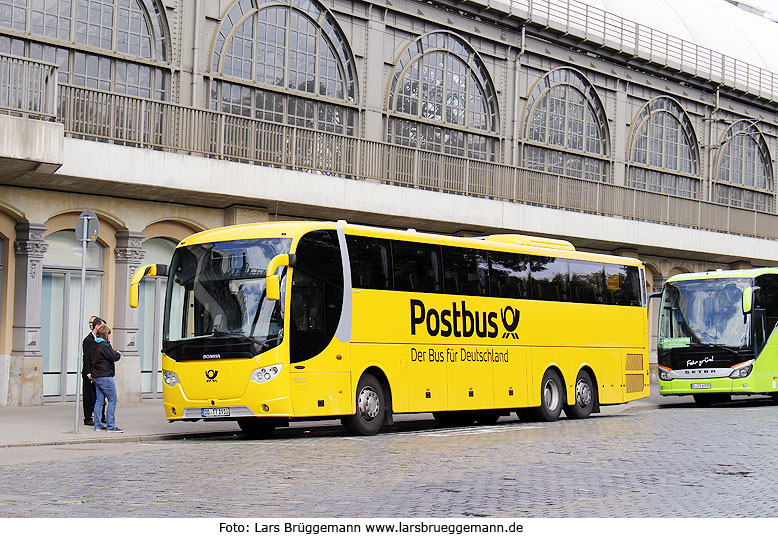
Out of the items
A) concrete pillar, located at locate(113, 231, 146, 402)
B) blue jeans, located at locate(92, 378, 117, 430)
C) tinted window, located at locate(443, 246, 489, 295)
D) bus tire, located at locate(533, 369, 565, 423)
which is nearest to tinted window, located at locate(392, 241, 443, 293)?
tinted window, located at locate(443, 246, 489, 295)

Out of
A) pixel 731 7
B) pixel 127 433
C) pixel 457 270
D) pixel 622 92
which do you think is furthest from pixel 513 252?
pixel 731 7

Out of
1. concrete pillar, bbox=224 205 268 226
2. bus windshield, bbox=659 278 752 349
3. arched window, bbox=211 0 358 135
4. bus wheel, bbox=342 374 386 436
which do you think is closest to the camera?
bus wheel, bbox=342 374 386 436

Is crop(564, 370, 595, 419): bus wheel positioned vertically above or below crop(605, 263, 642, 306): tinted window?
below

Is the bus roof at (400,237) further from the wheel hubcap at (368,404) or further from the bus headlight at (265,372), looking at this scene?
the wheel hubcap at (368,404)

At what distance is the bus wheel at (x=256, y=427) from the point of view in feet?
61.2

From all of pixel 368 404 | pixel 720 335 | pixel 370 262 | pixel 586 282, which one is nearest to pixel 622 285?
pixel 586 282

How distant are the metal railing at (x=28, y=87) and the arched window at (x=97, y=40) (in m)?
2.28

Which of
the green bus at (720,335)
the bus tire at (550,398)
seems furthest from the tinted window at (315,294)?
the green bus at (720,335)

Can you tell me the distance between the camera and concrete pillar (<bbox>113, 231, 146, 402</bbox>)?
24859 millimetres

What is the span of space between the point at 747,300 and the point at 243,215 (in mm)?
11753

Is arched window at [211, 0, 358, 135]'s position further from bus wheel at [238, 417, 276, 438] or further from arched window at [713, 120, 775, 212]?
arched window at [713, 120, 775, 212]

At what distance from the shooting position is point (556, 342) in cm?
2297

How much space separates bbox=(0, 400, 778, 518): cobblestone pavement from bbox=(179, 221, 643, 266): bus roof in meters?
3.03

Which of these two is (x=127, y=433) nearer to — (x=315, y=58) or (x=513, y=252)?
(x=513, y=252)
